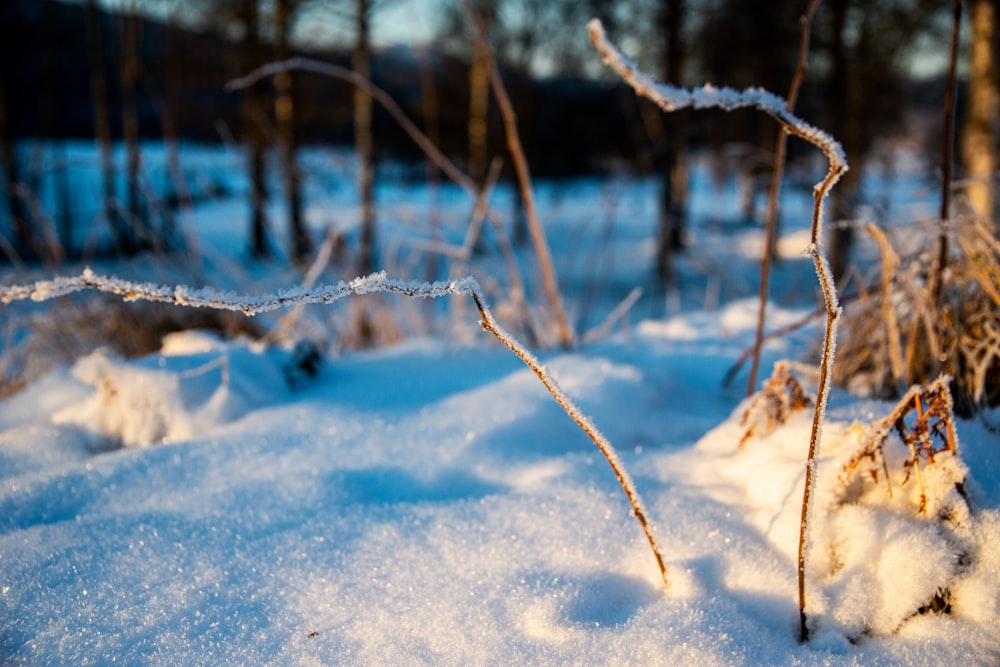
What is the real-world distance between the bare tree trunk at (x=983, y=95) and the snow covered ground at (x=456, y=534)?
498cm

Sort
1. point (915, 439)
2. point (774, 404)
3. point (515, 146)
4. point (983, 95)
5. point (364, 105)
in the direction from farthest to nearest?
point (364, 105), point (983, 95), point (515, 146), point (774, 404), point (915, 439)

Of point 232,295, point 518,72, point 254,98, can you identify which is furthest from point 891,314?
point 518,72

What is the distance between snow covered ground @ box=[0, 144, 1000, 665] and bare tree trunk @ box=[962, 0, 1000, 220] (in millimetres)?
4977

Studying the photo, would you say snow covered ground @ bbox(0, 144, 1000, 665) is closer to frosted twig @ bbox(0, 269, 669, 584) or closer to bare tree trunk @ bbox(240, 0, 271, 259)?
frosted twig @ bbox(0, 269, 669, 584)

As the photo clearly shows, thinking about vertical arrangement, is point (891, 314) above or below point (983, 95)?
below

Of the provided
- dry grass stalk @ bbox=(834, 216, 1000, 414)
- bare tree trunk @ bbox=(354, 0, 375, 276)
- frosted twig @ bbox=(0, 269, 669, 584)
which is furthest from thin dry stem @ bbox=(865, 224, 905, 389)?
bare tree trunk @ bbox=(354, 0, 375, 276)

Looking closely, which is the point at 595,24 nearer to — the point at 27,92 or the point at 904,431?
the point at 904,431

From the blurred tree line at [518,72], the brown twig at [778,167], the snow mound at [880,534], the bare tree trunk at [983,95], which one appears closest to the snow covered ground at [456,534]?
the snow mound at [880,534]

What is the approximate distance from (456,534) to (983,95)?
19.6 ft

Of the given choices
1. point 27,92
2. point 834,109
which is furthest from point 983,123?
point 27,92

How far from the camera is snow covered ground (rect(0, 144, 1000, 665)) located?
1.94 ft

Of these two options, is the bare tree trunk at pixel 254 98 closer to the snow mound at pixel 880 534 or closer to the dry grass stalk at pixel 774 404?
the dry grass stalk at pixel 774 404

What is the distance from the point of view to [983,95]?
16.0 ft

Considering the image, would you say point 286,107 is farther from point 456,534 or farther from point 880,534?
point 880,534
